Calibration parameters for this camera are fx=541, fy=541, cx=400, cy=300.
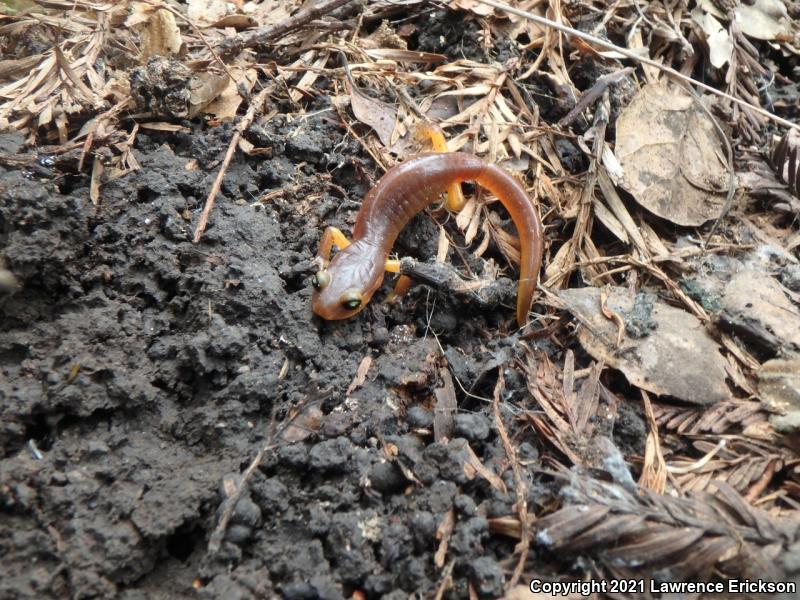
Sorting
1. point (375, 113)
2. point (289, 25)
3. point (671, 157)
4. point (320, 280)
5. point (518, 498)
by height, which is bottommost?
point (518, 498)

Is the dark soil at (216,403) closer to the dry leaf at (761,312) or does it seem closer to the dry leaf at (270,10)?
the dry leaf at (761,312)

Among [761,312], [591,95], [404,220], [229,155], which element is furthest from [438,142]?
[761,312]

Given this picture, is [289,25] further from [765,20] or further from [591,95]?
[765,20]

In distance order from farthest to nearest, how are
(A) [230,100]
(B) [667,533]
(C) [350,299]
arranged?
(A) [230,100]
(C) [350,299]
(B) [667,533]

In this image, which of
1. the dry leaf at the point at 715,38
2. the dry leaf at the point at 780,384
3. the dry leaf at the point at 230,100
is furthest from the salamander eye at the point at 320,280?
the dry leaf at the point at 715,38

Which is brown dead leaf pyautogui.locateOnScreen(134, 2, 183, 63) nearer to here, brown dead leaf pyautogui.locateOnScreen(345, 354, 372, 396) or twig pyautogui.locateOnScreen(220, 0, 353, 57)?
twig pyautogui.locateOnScreen(220, 0, 353, 57)

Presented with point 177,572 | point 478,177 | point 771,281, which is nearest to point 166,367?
point 177,572
